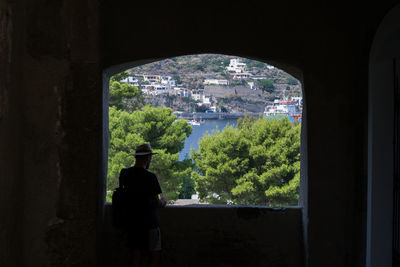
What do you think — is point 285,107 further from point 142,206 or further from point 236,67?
point 142,206

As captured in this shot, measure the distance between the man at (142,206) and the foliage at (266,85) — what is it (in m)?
46.0

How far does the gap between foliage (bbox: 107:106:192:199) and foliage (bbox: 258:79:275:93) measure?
20010mm

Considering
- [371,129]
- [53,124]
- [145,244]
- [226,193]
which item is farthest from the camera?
[226,193]

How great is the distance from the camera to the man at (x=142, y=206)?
11.0 feet

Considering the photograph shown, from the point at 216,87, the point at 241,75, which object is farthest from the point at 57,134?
the point at 241,75

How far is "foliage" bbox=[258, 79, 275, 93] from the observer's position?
160ft

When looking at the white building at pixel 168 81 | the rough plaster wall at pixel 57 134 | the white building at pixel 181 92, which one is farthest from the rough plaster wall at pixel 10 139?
the white building at pixel 181 92

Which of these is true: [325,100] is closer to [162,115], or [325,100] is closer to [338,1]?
[338,1]

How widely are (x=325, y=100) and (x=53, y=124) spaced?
8.57 feet

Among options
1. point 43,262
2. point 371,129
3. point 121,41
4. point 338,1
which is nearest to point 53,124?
point 43,262

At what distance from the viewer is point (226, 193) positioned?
2852 cm

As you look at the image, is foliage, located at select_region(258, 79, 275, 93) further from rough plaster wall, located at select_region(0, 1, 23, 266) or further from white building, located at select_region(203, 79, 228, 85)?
rough plaster wall, located at select_region(0, 1, 23, 266)

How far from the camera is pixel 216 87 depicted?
162 feet

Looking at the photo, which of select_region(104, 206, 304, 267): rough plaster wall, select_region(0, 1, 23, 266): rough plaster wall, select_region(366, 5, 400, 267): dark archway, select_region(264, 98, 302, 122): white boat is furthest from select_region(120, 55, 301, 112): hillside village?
select_region(0, 1, 23, 266): rough plaster wall
